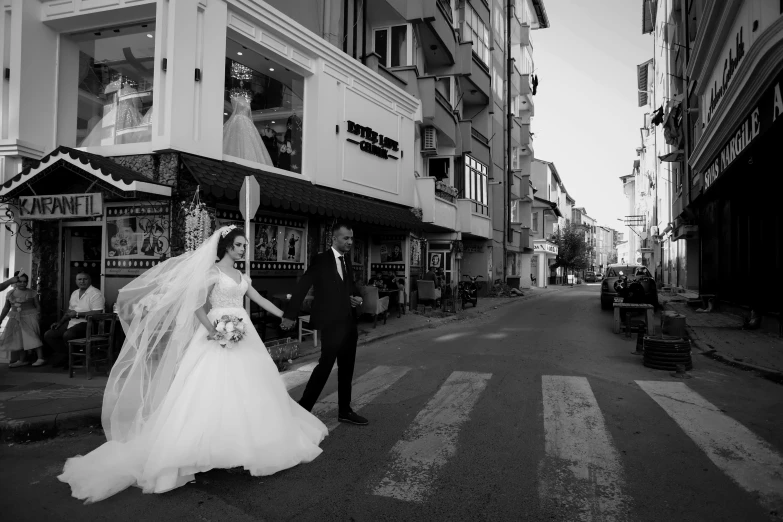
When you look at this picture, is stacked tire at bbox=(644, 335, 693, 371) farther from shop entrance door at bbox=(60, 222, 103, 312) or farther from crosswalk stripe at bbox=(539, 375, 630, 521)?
shop entrance door at bbox=(60, 222, 103, 312)

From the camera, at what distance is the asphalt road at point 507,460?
3268 millimetres

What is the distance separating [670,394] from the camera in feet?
20.4

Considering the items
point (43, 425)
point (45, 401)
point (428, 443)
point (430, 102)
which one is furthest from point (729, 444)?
point (430, 102)

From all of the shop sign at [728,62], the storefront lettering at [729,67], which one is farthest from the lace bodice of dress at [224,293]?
the storefront lettering at [729,67]

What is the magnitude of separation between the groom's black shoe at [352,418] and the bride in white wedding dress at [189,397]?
0.57m

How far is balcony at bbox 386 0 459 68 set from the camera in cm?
1634

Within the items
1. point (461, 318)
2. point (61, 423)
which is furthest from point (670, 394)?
point (461, 318)

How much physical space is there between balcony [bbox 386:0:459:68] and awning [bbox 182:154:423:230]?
6.61m

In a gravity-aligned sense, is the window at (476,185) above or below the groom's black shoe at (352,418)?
above

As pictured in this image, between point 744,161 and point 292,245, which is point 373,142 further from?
point 744,161

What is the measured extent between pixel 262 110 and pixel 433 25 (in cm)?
960

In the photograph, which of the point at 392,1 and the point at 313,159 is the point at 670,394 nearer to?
the point at 313,159

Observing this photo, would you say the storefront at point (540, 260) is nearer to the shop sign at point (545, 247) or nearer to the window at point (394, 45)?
the shop sign at point (545, 247)

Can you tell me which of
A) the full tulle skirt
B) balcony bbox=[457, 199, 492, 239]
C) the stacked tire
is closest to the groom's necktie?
the full tulle skirt
